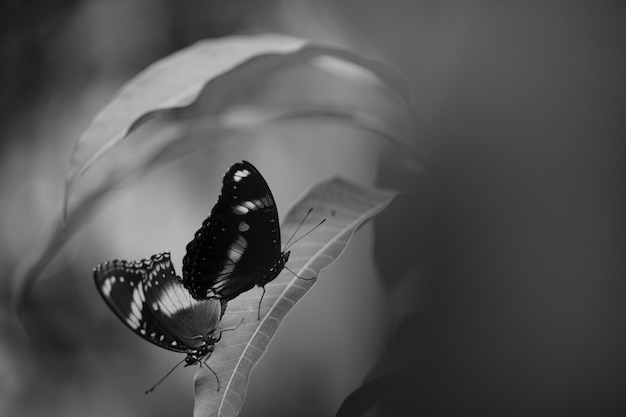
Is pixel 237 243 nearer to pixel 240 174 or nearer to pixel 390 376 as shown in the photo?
pixel 240 174

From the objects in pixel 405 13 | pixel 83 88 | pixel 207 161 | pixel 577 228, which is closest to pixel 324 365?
pixel 207 161

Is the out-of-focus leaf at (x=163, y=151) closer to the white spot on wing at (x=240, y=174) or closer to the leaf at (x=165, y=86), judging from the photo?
the leaf at (x=165, y=86)

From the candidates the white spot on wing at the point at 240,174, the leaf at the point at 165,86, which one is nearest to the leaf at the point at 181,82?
the leaf at the point at 165,86

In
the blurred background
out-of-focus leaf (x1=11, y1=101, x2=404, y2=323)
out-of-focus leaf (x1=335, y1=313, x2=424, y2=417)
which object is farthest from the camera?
out-of-focus leaf (x1=11, y1=101, x2=404, y2=323)

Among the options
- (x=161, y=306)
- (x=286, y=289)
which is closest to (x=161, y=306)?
(x=161, y=306)

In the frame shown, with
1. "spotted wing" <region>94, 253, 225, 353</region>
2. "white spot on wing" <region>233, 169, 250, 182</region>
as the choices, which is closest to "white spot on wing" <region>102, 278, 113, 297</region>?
"spotted wing" <region>94, 253, 225, 353</region>

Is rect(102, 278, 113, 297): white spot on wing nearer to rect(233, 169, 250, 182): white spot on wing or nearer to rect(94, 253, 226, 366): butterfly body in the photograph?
rect(94, 253, 226, 366): butterfly body
